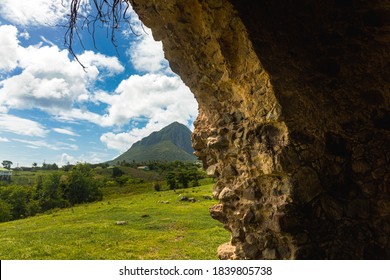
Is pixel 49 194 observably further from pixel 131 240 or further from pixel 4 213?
pixel 131 240

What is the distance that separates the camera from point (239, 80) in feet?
14.9

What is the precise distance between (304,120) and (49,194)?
68.0m

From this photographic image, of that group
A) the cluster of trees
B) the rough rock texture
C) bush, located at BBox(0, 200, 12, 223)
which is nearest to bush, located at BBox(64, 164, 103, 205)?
the cluster of trees

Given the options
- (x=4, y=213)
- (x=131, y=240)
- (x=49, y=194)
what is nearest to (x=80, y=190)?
(x=49, y=194)

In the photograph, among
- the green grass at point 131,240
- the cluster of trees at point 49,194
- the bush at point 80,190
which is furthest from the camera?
the bush at point 80,190

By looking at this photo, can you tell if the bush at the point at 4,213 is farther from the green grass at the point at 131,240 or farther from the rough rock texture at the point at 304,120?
the rough rock texture at the point at 304,120

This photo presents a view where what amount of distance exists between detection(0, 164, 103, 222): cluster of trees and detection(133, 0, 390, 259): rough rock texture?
56516mm

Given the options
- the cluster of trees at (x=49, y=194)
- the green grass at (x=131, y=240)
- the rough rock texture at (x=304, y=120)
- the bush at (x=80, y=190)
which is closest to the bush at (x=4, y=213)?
the cluster of trees at (x=49, y=194)

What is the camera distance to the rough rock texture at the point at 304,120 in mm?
3979

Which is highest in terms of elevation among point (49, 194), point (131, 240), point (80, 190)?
point (80, 190)

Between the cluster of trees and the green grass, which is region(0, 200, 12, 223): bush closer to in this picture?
the cluster of trees

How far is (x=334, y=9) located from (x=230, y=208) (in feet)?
10.2

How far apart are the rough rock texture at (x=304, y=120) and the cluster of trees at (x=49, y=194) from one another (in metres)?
56.5

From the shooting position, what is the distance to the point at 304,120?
161 inches
